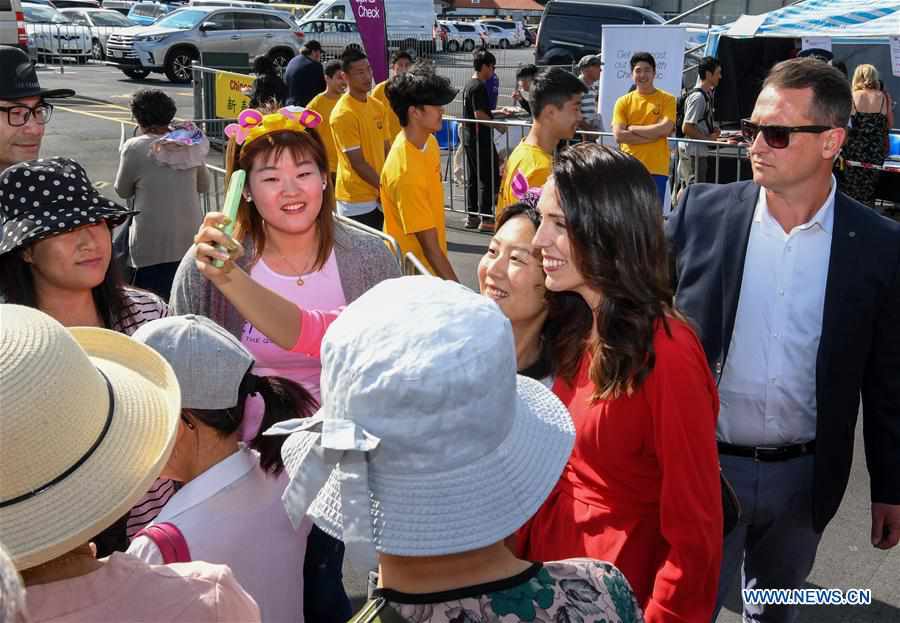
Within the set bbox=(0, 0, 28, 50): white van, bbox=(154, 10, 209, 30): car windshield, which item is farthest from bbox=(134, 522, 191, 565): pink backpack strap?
bbox=(154, 10, 209, 30): car windshield

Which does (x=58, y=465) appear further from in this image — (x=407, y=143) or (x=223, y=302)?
(x=407, y=143)

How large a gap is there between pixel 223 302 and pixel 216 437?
36.8 inches

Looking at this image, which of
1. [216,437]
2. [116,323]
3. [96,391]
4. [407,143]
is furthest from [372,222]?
[96,391]

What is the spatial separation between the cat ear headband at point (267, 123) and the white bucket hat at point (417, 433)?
5.86 ft

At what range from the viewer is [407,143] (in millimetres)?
5023

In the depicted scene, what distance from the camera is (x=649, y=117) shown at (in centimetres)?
917

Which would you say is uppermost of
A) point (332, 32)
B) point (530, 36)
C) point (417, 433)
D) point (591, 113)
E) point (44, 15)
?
point (44, 15)

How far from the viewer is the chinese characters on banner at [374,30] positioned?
1097 cm

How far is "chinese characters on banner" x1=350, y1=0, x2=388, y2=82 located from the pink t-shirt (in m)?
8.36

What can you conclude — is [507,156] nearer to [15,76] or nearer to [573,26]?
[15,76]

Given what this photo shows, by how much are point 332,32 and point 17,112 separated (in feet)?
75.7

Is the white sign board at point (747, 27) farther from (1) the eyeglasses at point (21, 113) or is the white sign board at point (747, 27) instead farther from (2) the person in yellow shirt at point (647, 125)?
(1) the eyeglasses at point (21, 113)

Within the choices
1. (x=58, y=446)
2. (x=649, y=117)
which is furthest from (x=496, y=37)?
(x=58, y=446)

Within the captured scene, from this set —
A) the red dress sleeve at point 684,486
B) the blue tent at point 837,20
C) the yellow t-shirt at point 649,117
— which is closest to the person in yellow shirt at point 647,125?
the yellow t-shirt at point 649,117
